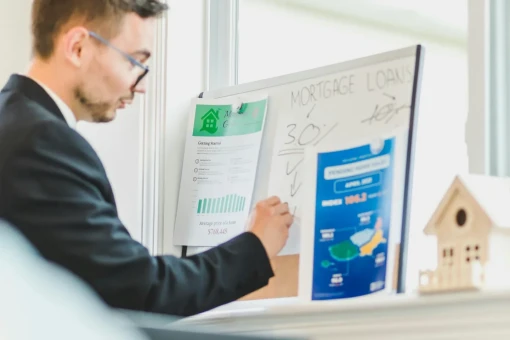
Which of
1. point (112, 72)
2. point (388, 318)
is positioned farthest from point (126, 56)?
point (388, 318)

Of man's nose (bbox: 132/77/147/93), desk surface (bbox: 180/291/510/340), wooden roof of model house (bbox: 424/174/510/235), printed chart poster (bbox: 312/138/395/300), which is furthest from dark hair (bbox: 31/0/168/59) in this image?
wooden roof of model house (bbox: 424/174/510/235)

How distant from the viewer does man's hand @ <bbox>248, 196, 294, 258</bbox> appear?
172 centimetres

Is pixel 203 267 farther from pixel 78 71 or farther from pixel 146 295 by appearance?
pixel 78 71

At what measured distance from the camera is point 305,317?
1562mm

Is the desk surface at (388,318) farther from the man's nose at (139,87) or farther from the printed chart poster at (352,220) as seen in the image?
the man's nose at (139,87)

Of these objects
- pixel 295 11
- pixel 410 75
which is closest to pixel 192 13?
pixel 295 11

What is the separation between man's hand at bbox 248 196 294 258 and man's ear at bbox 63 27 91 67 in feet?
1.48

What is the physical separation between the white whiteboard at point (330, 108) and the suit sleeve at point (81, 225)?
0.31 metres

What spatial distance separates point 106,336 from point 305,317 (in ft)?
3.27

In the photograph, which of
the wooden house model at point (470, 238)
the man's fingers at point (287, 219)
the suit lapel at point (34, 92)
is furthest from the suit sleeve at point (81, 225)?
→ the wooden house model at point (470, 238)

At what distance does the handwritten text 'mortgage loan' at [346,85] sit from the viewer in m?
1.69

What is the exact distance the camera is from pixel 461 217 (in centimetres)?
141

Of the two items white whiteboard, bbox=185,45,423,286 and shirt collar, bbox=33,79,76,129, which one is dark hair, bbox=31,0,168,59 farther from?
white whiteboard, bbox=185,45,423,286

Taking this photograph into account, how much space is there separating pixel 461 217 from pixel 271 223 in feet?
1.50
